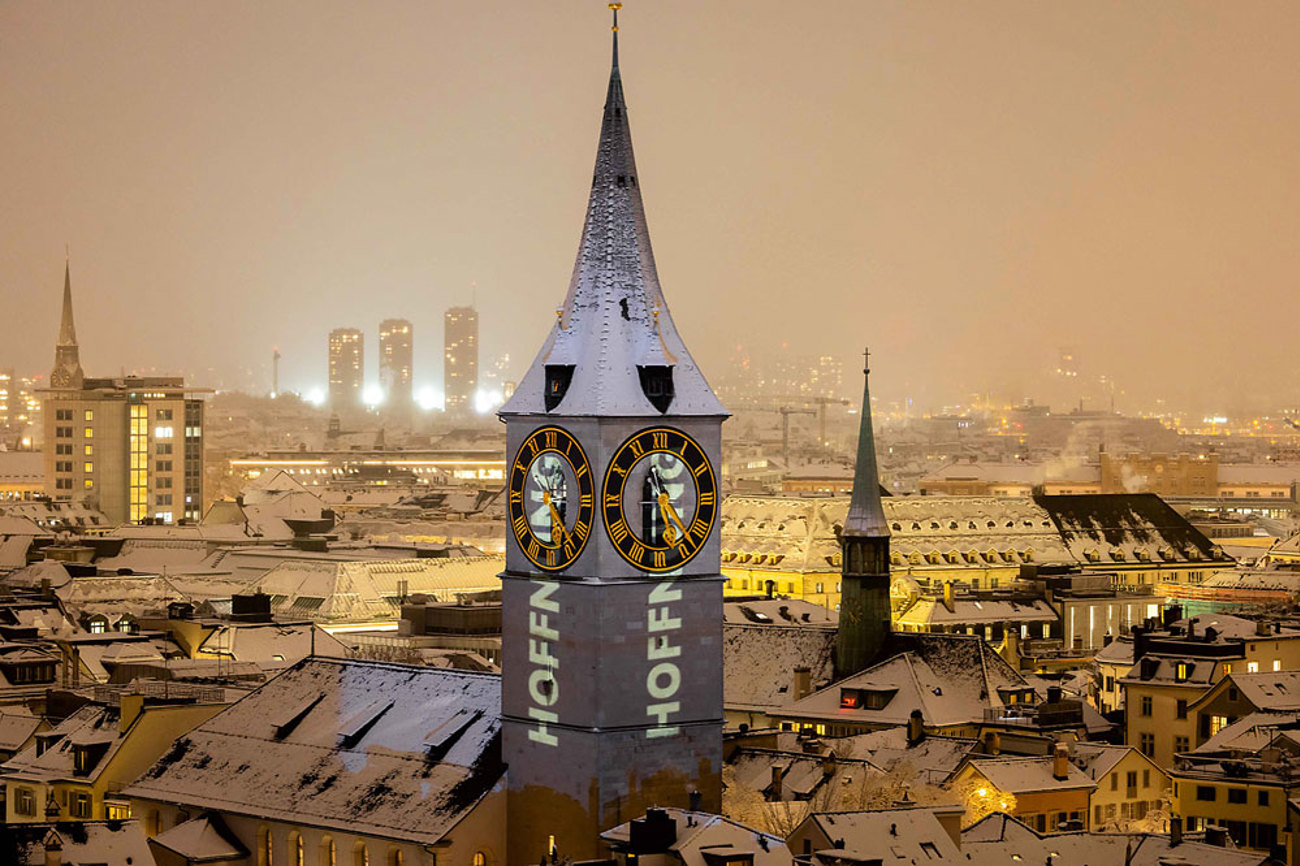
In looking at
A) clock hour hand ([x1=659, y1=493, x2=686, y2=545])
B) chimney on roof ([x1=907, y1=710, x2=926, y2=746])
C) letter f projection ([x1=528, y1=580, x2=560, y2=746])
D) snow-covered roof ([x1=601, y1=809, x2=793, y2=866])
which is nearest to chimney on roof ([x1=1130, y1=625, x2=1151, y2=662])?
chimney on roof ([x1=907, y1=710, x2=926, y2=746])

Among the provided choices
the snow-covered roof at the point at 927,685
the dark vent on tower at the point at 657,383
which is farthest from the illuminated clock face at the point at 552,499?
the snow-covered roof at the point at 927,685

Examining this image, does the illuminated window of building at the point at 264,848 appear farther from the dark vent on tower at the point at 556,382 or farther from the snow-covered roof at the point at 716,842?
the snow-covered roof at the point at 716,842

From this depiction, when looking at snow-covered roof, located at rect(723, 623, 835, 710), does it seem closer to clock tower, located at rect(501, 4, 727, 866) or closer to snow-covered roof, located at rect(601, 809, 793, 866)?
clock tower, located at rect(501, 4, 727, 866)

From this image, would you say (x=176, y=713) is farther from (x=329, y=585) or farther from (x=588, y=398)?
(x=329, y=585)

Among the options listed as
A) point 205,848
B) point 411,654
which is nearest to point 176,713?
point 205,848

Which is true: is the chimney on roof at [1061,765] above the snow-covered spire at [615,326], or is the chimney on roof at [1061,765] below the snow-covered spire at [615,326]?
below

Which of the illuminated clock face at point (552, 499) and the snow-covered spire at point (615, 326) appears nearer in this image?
the illuminated clock face at point (552, 499)

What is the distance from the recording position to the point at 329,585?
475 ft

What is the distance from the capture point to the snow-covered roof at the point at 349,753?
69625 mm

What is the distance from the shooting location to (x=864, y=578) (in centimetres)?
11719

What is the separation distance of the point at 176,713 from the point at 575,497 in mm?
18677

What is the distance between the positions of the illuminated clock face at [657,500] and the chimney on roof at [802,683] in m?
43.9

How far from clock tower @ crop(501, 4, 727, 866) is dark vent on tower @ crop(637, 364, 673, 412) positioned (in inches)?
1.2

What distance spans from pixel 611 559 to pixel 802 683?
4569cm
